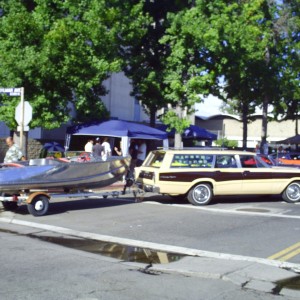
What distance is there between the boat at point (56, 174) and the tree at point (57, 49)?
7.04 meters

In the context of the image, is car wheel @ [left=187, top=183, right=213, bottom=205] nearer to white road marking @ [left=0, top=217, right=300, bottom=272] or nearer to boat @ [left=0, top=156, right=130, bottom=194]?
boat @ [left=0, top=156, right=130, bottom=194]

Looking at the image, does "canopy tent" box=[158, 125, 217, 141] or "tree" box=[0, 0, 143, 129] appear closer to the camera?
"tree" box=[0, 0, 143, 129]

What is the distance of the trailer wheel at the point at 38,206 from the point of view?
12.3 m

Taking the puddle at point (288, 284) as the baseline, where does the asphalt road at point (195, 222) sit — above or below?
above

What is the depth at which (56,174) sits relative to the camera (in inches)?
495

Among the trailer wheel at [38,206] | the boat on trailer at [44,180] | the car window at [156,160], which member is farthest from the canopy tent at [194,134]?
the trailer wheel at [38,206]

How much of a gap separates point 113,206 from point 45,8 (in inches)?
387

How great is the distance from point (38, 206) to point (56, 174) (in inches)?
35.1

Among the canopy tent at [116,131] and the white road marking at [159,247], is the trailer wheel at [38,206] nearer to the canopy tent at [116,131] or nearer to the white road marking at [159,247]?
the white road marking at [159,247]

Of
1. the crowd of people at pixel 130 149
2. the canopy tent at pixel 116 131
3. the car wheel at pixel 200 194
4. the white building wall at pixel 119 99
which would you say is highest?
the white building wall at pixel 119 99

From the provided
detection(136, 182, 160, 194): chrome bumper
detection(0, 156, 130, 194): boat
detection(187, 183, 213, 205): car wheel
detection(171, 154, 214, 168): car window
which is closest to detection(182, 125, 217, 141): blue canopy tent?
detection(171, 154, 214, 168): car window

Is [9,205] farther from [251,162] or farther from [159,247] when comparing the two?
[251,162]

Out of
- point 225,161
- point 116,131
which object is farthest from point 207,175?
point 116,131

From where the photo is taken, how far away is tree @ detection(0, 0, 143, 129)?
19203mm
